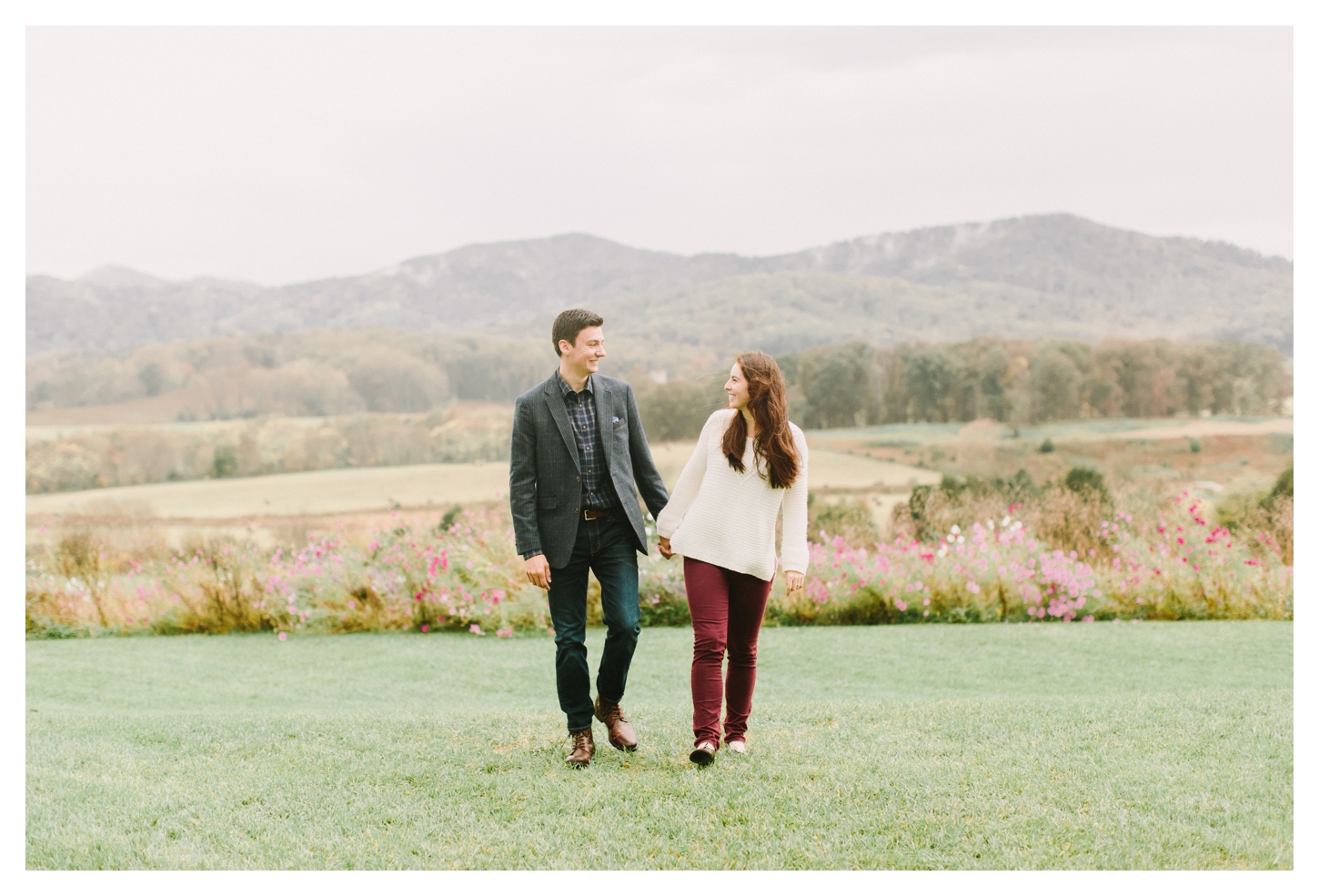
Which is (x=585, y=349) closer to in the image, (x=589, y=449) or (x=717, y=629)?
(x=589, y=449)

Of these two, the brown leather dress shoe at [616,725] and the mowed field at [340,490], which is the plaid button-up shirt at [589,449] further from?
the mowed field at [340,490]

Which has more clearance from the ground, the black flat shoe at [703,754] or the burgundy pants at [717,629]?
the burgundy pants at [717,629]

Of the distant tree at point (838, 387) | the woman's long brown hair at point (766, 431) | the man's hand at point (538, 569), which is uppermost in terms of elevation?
the distant tree at point (838, 387)

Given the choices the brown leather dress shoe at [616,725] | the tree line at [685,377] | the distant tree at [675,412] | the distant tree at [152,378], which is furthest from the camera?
the distant tree at [152,378]

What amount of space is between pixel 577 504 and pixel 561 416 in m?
0.34

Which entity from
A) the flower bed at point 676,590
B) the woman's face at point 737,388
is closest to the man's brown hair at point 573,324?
the woman's face at point 737,388

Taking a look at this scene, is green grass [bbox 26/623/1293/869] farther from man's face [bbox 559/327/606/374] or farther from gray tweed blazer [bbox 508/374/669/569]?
man's face [bbox 559/327/606/374]

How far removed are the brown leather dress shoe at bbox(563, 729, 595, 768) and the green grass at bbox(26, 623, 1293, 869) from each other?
55 mm

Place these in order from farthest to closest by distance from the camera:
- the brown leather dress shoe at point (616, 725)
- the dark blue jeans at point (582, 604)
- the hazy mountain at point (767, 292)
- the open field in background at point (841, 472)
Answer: the hazy mountain at point (767, 292)
the open field in background at point (841, 472)
the brown leather dress shoe at point (616, 725)
the dark blue jeans at point (582, 604)

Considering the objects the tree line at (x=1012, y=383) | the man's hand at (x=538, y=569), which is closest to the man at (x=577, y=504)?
the man's hand at (x=538, y=569)

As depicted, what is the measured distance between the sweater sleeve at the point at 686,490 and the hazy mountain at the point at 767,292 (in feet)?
49.5

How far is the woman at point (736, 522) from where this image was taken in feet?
11.5

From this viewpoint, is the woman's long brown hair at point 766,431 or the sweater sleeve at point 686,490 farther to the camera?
the sweater sleeve at point 686,490

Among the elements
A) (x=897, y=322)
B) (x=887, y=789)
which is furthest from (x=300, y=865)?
(x=897, y=322)
